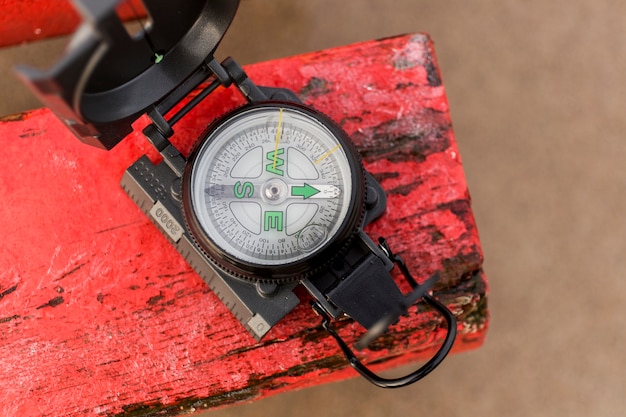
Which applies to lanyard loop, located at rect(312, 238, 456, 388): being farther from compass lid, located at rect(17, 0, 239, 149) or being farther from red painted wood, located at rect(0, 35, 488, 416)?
compass lid, located at rect(17, 0, 239, 149)

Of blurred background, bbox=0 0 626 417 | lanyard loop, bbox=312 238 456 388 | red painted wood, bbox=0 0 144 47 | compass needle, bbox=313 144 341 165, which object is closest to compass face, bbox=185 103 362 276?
compass needle, bbox=313 144 341 165

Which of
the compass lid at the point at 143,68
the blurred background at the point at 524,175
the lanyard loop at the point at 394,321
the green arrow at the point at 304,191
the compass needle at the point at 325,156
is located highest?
the compass lid at the point at 143,68

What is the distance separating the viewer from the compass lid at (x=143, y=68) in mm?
912

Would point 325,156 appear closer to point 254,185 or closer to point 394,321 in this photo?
point 254,185

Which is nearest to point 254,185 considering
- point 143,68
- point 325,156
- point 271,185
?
point 271,185

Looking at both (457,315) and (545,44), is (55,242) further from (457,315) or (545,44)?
(545,44)

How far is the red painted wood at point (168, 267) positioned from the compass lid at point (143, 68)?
0.56 ft

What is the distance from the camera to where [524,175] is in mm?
1813

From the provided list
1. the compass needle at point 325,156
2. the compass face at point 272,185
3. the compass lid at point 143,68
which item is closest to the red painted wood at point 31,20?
the compass lid at point 143,68

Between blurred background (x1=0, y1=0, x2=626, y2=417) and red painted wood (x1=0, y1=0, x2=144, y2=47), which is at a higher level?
red painted wood (x1=0, y1=0, x2=144, y2=47)

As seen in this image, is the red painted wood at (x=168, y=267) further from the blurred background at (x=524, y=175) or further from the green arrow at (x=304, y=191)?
the blurred background at (x=524, y=175)

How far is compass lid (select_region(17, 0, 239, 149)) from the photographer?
0.91 metres

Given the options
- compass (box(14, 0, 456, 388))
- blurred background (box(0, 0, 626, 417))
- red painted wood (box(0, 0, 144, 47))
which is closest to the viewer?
compass (box(14, 0, 456, 388))

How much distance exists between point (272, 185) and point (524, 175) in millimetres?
1052
